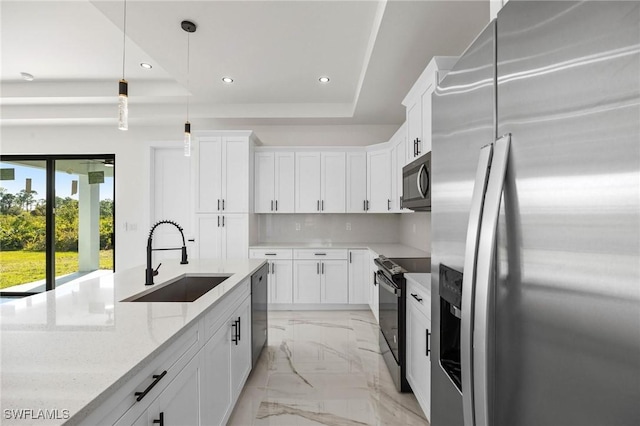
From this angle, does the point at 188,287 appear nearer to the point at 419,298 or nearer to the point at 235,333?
the point at 235,333

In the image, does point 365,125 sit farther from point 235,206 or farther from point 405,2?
point 405,2

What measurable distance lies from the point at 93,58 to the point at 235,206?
7.49ft

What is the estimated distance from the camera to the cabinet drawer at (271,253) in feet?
14.5

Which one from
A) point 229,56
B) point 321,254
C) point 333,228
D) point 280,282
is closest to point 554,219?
point 229,56

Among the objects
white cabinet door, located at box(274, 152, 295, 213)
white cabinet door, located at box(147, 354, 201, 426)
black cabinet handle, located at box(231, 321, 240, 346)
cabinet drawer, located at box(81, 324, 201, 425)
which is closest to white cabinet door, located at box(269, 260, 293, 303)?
white cabinet door, located at box(274, 152, 295, 213)

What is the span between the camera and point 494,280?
0.68 m

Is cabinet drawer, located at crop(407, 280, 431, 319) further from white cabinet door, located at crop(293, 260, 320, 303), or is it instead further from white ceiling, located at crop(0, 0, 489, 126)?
white cabinet door, located at crop(293, 260, 320, 303)

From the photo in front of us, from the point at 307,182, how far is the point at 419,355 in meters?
3.10

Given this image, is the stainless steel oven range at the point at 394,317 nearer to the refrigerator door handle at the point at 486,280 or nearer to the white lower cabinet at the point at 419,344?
the white lower cabinet at the point at 419,344

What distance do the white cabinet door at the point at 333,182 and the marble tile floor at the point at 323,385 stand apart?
1.75m

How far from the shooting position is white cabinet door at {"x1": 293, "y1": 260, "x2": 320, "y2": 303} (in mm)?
4453

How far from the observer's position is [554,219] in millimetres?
537

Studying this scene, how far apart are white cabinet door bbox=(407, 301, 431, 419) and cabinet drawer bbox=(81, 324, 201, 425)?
123 centimetres

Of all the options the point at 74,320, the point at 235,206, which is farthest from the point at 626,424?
the point at 235,206
